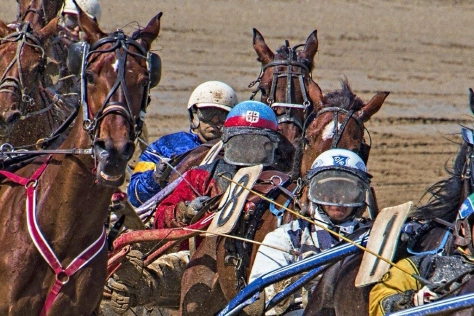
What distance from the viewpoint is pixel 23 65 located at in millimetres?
8367

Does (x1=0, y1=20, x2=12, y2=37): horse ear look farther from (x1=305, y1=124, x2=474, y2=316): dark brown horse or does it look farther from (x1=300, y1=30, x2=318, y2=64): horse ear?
(x1=305, y1=124, x2=474, y2=316): dark brown horse

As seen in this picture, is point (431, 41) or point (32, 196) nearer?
point (32, 196)

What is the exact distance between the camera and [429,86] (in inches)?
757

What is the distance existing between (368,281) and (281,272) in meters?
0.61

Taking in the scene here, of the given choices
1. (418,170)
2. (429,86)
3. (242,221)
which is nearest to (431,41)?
(429,86)

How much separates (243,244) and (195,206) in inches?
17.6

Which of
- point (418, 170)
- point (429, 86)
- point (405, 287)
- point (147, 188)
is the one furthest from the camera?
point (429, 86)

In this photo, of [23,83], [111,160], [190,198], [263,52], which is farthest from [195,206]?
[263,52]

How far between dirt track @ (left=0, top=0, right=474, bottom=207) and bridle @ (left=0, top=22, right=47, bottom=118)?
7193 mm

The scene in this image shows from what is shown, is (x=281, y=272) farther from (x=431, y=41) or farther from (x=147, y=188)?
(x=431, y=41)

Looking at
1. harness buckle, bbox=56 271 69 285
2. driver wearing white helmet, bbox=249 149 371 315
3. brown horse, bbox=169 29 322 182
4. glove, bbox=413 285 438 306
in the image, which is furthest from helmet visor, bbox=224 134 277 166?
glove, bbox=413 285 438 306

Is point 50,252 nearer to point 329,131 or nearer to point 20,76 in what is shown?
point 329,131

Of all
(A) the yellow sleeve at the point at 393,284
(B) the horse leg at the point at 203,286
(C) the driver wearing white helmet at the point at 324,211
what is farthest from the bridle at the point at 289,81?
(A) the yellow sleeve at the point at 393,284

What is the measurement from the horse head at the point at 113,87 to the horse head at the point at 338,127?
4.54 feet
